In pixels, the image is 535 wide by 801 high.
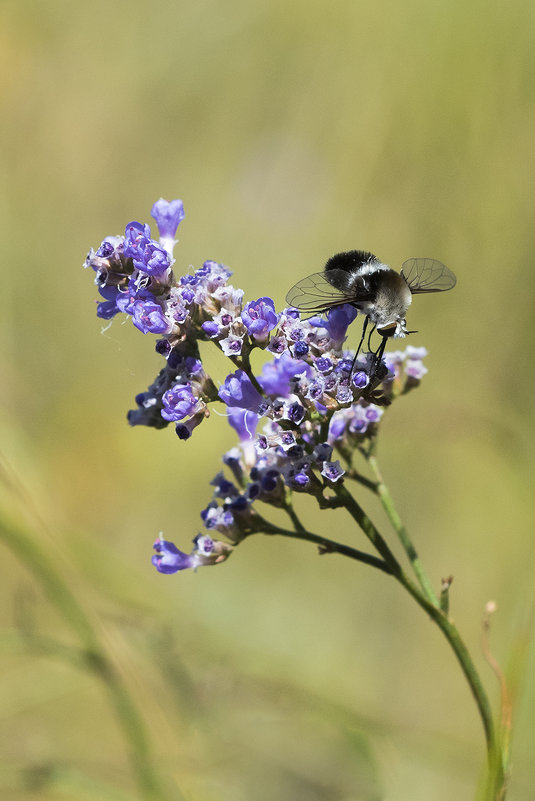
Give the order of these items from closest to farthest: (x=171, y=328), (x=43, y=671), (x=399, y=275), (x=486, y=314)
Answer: (x=171, y=328) → (x=399, y=275) → (x=43, y=671) → (x=486, y=314)

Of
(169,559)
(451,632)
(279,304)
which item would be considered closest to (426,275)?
(451,632)

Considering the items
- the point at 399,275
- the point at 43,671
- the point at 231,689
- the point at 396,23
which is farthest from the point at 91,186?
the point at 399,275

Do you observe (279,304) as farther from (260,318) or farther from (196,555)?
(260,318)

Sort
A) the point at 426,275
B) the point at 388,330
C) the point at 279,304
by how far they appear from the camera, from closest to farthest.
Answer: the point at 388,330, the point at 426,275, the point at 279,304

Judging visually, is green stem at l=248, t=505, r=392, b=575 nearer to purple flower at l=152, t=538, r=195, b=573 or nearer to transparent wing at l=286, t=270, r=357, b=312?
purple flower at l=152, t=538, r=195, b=573

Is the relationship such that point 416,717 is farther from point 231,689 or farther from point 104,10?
point 104,10

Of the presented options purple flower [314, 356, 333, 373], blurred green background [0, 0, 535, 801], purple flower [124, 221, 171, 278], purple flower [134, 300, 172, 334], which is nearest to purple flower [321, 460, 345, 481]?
purple flower [314, 356, 333, 373]
